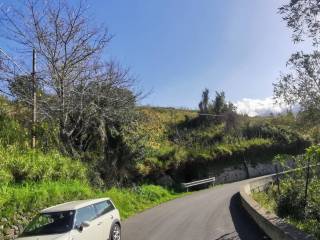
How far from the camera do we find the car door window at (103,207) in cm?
1332

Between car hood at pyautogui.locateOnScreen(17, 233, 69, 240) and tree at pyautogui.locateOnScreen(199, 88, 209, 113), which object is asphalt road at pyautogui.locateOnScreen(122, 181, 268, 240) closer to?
car hood at pyautogui.locateOnScreen(17, 233, 69, 240)

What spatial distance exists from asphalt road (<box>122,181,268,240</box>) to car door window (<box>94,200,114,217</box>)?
141 centimetres

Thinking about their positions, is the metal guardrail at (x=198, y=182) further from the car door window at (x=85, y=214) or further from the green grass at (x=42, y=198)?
the car door window at (x=85, y=214)

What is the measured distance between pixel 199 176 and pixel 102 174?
1697cm

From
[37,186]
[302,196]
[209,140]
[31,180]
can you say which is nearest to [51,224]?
[37,186]

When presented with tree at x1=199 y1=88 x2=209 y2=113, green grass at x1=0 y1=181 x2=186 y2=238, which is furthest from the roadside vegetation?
tree at x1=199 y1=88 x2=209 y2=113

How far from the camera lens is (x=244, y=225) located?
623 inches

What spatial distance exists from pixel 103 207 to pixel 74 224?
2234mm

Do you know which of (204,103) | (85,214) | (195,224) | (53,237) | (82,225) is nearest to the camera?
(53,237)

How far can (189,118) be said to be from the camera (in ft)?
188

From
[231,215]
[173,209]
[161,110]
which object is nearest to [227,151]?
[161,110]

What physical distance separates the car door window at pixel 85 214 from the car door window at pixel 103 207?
0.85 ft

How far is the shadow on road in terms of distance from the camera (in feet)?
44.8

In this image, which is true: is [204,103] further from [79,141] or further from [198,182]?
[79,141]
